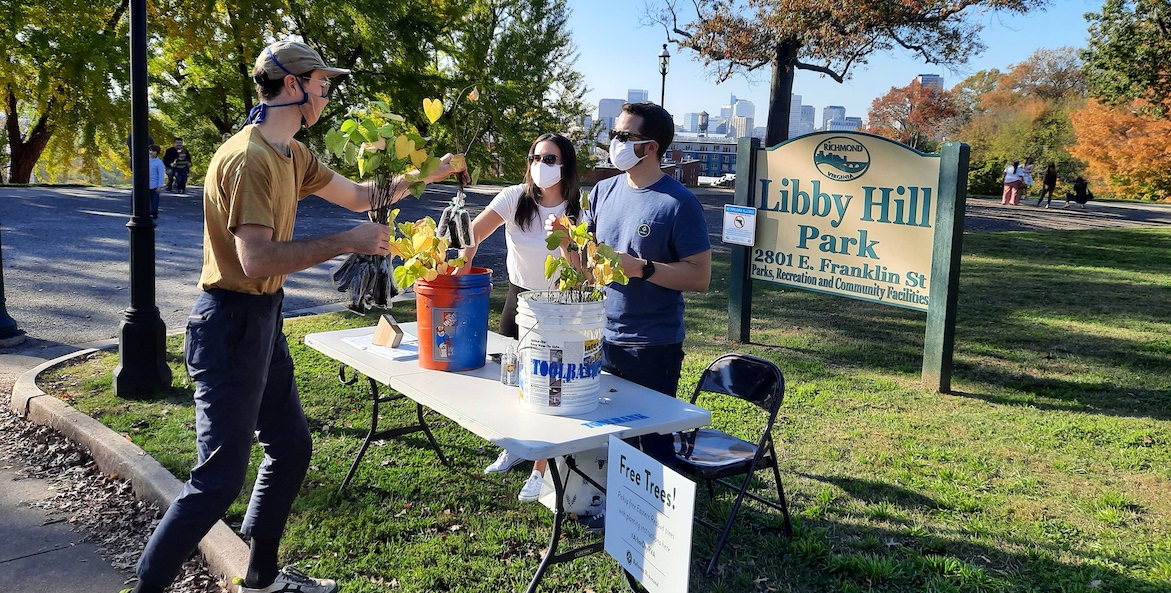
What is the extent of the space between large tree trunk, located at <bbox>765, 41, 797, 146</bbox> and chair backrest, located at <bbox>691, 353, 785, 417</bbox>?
1884cm

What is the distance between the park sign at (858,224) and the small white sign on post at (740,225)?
7cm

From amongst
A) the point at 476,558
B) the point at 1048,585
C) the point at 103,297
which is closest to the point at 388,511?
the point at 476,558

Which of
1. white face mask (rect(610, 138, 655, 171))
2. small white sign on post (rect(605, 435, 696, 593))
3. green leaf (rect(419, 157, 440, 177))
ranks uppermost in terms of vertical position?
white face mask (rect(610, 138, 655, 171))

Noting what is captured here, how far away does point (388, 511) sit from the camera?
3879mm

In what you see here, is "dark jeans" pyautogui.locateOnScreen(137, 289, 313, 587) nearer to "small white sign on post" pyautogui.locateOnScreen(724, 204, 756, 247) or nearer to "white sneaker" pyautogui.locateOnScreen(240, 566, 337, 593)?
"white sneaker" pyautogui.locateOnScreen(240, 566, 337, 593)

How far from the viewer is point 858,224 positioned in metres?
6.51

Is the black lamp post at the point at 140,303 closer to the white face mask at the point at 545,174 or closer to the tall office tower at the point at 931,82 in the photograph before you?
the white face mask at the point at 545,174

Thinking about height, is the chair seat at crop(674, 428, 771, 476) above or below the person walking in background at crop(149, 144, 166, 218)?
below

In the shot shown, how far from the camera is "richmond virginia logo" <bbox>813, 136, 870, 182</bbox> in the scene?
642 cm

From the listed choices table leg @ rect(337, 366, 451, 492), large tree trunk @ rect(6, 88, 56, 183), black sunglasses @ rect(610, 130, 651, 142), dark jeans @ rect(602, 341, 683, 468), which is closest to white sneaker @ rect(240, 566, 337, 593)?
table leg @ rect(337, 366, 451, 492)

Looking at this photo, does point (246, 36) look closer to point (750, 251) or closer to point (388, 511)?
point (750, 251)

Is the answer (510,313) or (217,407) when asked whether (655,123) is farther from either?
(217,407)

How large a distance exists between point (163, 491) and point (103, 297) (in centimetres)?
576

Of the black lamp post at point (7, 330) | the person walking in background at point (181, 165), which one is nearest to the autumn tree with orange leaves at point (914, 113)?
the person walking in background at point (181, 165)
